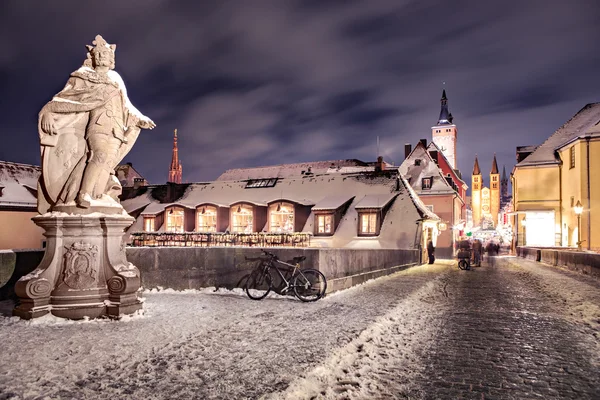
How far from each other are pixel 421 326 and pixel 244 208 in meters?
25.3

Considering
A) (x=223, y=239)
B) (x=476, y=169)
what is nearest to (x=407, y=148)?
(x=223, y=239)

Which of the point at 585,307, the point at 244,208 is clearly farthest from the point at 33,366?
the point at 244,208

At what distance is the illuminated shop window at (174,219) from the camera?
33344 millimetres

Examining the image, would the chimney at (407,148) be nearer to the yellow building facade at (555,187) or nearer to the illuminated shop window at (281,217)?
the yellow building facade at (555,187)

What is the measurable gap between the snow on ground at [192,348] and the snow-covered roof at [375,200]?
19772 mm

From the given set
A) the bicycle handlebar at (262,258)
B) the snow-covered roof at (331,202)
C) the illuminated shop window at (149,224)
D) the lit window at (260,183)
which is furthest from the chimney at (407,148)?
the bicycle handlebar at (262,258)

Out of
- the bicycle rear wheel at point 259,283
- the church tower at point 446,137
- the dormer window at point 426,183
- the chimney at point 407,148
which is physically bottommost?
the bicycle rear wheel at point 259,283

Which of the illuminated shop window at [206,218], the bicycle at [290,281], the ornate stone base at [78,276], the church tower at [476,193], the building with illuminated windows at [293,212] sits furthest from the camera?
the church tower at [476,193]

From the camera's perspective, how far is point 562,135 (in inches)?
1607

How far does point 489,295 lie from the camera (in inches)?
437

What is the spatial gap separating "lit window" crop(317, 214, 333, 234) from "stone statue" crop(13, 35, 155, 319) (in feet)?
70.2

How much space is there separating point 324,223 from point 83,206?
22389mm

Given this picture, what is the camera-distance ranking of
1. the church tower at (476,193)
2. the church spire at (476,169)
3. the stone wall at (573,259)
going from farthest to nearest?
the church spire at (476,169), the church tower at (476,193), the stone wall at (573,259)

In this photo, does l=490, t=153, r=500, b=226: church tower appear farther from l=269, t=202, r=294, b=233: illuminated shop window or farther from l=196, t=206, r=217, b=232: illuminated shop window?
l=196, t=206, r=217, b=232: illuminated shop window
